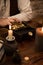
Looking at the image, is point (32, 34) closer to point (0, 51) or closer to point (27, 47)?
point (27, 47)

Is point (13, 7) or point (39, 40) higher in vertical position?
point (13, 7)

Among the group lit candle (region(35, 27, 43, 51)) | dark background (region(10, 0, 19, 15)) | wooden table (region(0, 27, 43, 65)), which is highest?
dark background (region(10, 0, 19, 15))

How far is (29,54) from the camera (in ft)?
3.46

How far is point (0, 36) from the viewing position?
1.21 m

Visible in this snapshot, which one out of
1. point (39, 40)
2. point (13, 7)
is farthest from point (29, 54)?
point (13, 7)

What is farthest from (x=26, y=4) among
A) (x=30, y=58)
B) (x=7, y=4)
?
(x=30, y=58)

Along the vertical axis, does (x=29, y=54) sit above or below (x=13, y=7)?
below

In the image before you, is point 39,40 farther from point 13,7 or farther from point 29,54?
point 13,7

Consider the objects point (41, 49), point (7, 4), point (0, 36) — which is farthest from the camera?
point (7, 4)

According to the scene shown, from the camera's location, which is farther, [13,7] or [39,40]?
[13,7]

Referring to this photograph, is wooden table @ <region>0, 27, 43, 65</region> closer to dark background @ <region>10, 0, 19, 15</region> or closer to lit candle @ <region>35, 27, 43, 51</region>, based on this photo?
lit candle @ <region>35, 27, 43, 51</region>

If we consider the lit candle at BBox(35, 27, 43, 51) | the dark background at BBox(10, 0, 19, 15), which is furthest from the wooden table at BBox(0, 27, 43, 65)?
the dark background at BBox(10, 0, 19, 15)

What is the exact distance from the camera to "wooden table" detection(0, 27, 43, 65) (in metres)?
0.97

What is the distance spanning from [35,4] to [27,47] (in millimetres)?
1449
